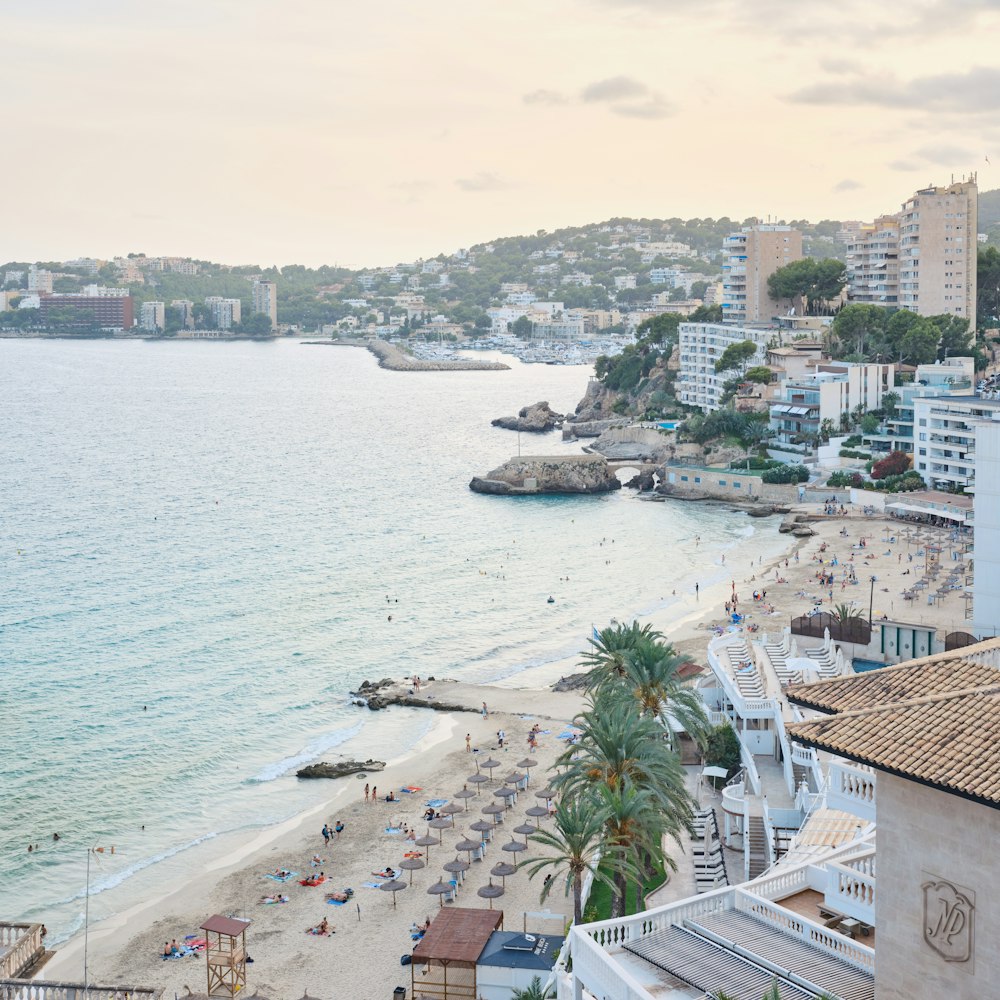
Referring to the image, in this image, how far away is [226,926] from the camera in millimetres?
24953

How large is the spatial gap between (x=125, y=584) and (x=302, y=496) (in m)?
29.8

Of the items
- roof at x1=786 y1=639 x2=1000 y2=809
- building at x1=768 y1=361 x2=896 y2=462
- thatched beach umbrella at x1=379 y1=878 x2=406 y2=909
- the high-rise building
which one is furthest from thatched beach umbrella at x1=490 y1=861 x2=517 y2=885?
the high-rise building

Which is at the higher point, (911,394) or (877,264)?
(877,264)

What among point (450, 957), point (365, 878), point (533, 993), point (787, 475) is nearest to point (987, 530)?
point (365, 878)

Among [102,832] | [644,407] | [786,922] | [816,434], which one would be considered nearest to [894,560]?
[816,434]

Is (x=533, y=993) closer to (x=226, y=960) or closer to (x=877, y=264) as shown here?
(x=226, y=960)

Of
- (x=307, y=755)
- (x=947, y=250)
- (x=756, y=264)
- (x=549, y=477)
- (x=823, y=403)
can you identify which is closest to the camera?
(x=307, y=755)

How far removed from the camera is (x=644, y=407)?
12306 cm

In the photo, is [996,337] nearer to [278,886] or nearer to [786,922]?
[278,886]

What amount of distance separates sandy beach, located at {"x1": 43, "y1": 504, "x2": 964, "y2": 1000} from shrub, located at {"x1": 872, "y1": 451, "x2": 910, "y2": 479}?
28750 mm

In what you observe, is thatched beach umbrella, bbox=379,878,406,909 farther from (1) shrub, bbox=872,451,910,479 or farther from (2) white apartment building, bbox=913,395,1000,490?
(1) shrub, bbox=872,451,910,479

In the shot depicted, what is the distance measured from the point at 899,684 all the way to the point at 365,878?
67.8 ft

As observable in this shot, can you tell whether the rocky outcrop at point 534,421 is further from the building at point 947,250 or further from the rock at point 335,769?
the rock at point 335,769

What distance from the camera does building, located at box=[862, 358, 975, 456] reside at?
82500mm
